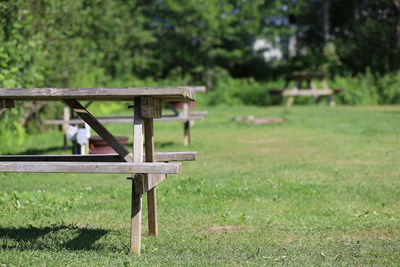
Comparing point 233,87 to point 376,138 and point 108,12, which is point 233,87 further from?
point 376,138

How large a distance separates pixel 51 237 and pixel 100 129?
1.20 m

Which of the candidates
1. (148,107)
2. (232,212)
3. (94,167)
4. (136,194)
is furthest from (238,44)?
(94,167)

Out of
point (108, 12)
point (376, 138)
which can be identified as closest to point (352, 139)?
point (376, 138)

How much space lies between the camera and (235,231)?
662 centimetres

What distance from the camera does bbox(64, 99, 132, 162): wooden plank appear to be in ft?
18.4

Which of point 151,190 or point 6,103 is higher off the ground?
point 6,103

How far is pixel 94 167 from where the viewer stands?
5227 mm

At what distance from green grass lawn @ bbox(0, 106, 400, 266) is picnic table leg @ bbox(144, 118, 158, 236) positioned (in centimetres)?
12

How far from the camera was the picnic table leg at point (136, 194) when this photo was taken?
5348 mm

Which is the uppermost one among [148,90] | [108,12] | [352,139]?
[108,12]

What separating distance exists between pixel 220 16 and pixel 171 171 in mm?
29957

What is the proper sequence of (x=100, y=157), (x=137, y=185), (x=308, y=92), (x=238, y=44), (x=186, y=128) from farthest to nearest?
(x=238, y=44) < (x=308, y=92) < (x=186, y=128) < (x=100, y=157) < (x=137, y=185)

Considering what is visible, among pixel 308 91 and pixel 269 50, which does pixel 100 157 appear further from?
pixel 269 50

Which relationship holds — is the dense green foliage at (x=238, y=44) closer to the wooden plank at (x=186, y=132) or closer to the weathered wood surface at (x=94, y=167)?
the wooden plank at (x=186, y=132)
